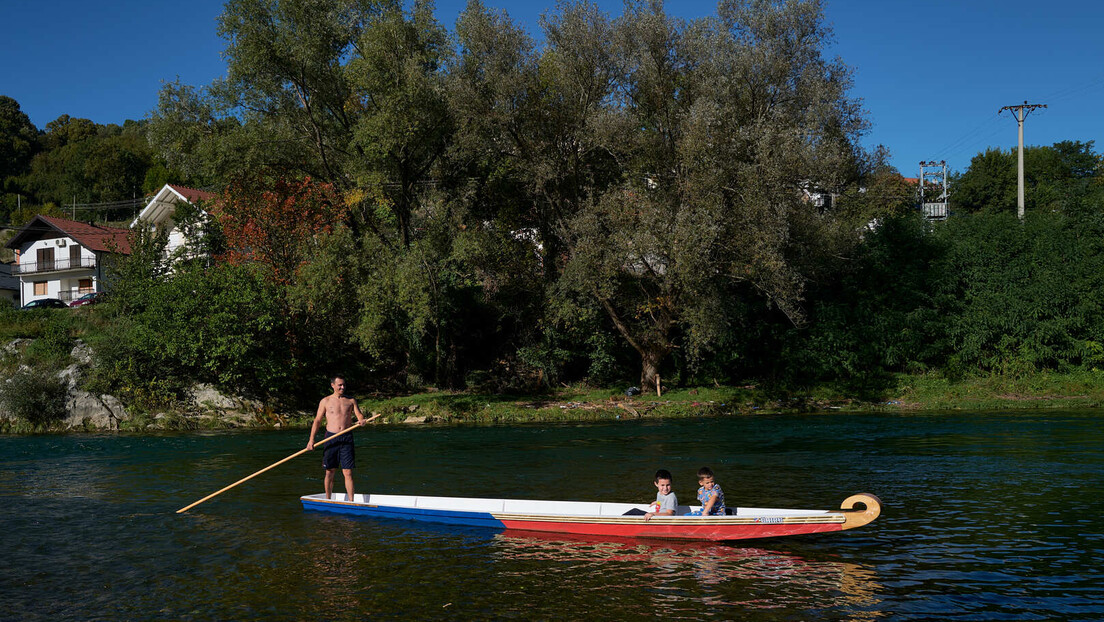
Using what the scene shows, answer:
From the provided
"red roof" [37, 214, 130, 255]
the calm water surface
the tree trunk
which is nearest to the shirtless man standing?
the calm water surface

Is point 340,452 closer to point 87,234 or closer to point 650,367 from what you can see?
point 650,367

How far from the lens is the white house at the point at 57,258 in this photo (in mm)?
65438

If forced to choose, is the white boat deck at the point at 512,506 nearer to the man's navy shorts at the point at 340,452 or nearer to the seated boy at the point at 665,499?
the seated boy at the point at 665,499

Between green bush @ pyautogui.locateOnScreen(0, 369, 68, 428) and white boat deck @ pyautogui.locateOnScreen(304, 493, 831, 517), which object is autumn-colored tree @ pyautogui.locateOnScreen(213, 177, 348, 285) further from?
white boat deck @ pyautogui.locateOnScreen(304, 493, 831, 517)

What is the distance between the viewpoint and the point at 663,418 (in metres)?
32.6

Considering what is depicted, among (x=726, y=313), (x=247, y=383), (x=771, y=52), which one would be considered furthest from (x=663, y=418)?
(x=247, y=383)

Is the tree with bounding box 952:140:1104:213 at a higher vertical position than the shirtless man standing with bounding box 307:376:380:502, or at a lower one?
higher

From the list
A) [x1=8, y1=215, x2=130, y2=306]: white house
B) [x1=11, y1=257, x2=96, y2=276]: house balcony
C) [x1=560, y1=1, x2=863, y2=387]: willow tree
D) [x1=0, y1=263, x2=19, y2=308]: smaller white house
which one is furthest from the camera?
[x1=0, y1=263, x2=19, y2=308]: smaller white house

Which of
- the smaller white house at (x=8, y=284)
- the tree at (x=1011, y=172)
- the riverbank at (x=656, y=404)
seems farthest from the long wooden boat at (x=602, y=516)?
the tree at (x=1011, y=172)

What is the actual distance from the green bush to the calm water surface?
9346 millimetres

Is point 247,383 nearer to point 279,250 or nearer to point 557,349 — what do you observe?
point 279,250

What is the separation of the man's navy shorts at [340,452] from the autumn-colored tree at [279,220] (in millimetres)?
22629

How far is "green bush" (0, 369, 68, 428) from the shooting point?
1248 inches

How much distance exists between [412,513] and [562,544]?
130 inches
